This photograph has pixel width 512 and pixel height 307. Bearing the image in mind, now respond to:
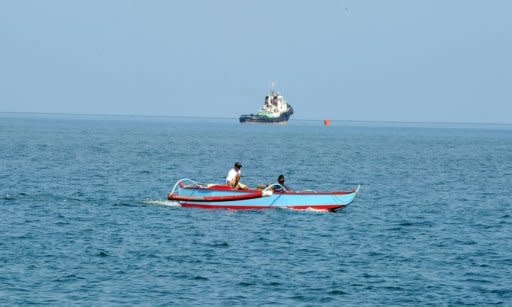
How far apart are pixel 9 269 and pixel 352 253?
11.0 meters

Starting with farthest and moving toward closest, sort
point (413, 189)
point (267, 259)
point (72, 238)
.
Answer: point (413, 189), point (72, 238), point (267, 259)

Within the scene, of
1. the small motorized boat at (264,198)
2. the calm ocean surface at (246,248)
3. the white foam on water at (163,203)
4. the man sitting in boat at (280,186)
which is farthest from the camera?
the white foam on water at (163,203)

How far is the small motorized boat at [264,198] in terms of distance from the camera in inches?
1569

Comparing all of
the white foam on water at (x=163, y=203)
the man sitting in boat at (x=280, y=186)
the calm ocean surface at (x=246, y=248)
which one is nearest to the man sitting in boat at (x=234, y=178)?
the calm ocean surface at (x=246, y=248)

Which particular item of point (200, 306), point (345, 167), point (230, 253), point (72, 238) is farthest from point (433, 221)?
point (345, 167)

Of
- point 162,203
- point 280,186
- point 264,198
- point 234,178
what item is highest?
point 234,178

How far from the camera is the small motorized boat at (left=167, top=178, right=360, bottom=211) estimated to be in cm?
3984

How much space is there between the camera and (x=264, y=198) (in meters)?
40.0

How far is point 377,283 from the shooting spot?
26.1 m

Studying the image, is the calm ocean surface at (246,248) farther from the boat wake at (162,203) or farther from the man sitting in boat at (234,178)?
the man sitting in boat at (234,178)

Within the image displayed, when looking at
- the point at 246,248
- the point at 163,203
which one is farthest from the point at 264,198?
the point at 246,248

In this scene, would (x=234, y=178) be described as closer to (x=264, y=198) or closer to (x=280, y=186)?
(x=264, y=198)

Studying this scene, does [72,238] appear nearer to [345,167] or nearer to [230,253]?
[230,253]

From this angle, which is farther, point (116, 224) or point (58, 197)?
point (58, 197)
